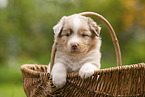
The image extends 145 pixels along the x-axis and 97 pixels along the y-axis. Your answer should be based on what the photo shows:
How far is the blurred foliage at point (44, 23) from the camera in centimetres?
874

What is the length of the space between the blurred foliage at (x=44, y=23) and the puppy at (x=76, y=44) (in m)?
5.49

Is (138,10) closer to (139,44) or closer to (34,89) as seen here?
(139,44)

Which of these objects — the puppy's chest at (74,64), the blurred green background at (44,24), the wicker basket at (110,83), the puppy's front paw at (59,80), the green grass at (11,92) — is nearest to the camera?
the wicker basket at (110,83)

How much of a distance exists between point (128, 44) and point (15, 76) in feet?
15.8

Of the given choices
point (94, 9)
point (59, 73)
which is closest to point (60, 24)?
point (59, 73)

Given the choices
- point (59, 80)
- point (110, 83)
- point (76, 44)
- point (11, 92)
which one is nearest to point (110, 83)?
point (110, 83)

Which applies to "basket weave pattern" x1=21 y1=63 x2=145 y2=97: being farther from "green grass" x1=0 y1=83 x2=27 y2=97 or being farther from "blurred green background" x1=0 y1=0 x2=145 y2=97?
"blurred green background" x1=0 y1=0 x2=145 y2=97

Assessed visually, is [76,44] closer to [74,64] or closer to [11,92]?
[74,64]

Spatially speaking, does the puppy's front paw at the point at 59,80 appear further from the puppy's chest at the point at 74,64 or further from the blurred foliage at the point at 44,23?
the blurred foliage at the point at 44,23

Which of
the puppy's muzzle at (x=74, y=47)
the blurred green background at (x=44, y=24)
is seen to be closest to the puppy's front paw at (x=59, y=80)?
the puppy's muzzle at (x=74, y=47)

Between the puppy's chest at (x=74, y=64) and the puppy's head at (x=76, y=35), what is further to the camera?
the puppy's chest at (x=74, y=64)

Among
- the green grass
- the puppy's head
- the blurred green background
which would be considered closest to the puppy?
the puppy's head

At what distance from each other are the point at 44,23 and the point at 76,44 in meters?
6.53

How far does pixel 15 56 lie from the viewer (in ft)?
30.7
